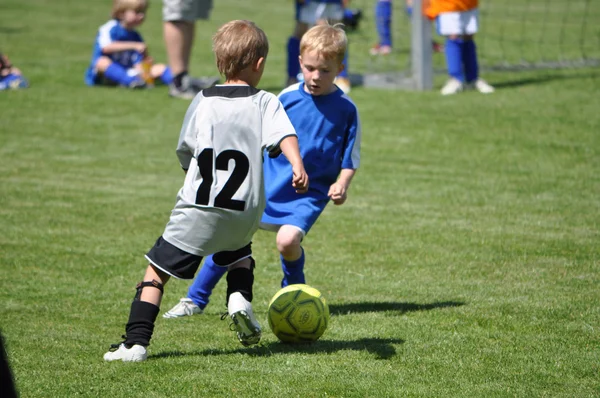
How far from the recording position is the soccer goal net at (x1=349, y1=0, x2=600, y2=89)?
12.1 meters

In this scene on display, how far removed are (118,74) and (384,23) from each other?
5443mm

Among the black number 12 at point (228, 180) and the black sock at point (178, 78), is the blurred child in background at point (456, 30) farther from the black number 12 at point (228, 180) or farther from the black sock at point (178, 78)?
the black number 12 at point (228, 180)

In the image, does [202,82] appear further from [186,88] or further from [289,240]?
[289,240]

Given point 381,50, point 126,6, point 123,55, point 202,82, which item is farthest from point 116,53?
point 381,50

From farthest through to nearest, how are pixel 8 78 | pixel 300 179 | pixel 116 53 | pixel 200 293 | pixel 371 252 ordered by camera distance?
pixel 116 53
pixel 8 78
pixel 371 252
pixel 200 293
pixel 300 179

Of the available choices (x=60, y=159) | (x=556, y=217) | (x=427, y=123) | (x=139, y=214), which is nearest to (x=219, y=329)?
(x=139, y=214)

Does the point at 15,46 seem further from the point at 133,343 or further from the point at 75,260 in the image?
the point at 133,343

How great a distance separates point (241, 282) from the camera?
14.2 feet

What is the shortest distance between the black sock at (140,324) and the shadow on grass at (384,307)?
4.20 feet

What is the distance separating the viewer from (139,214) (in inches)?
286

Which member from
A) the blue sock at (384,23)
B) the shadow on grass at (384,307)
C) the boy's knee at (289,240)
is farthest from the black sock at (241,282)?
the blue sock at (384,23)

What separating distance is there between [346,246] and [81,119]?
5097 mm

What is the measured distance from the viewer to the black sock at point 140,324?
4.11m

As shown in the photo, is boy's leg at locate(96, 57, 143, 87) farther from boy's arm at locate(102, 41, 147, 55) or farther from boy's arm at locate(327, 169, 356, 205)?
boy's arm at locate(327, 169, 356, 205)
